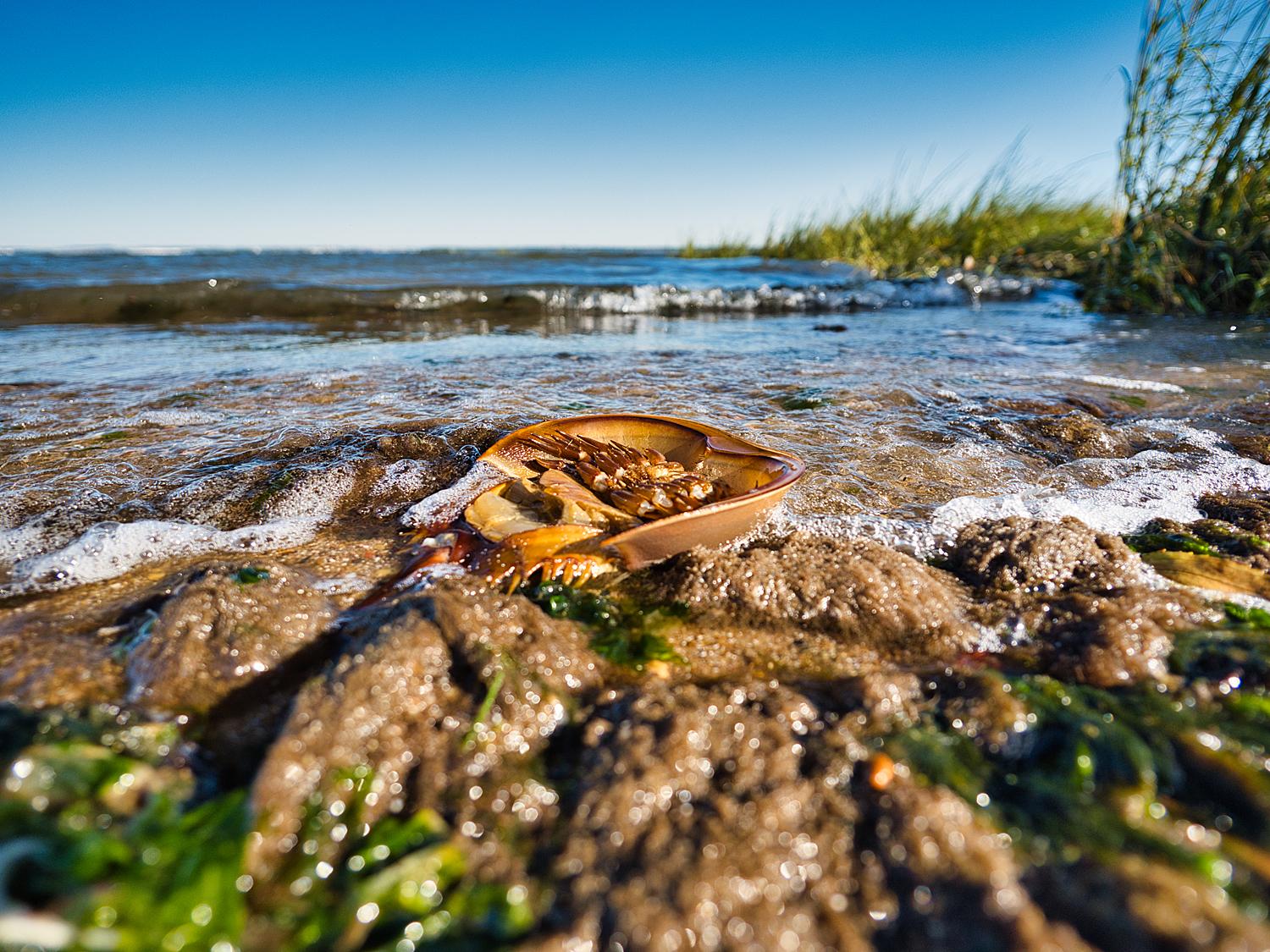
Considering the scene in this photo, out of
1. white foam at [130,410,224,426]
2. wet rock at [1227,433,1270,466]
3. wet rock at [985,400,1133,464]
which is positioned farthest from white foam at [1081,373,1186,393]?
white foam at [130,410,224,426]

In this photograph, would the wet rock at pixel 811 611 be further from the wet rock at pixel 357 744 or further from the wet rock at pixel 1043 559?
the wet rock at pixel 357 744

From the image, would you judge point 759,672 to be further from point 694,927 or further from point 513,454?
point 513,454

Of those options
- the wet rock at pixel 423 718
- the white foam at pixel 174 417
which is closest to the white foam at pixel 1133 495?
the wet rock at pixel 423 718

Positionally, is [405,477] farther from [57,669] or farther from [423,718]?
[423,718]

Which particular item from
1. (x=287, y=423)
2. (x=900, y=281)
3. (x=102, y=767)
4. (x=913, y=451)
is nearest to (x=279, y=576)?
(x=102, y=767)

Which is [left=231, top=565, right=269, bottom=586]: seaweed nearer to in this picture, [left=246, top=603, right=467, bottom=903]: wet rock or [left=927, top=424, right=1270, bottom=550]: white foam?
[left=246, top=603, right=467, bottom=903]: wet rock
